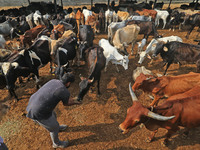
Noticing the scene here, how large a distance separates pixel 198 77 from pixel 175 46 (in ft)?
10.1

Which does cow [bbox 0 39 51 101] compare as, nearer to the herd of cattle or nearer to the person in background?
the herd of cattle

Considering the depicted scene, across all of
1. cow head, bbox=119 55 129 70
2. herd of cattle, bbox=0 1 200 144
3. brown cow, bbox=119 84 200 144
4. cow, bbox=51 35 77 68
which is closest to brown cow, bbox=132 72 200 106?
herd of cattle, bbox=0 1 200 144

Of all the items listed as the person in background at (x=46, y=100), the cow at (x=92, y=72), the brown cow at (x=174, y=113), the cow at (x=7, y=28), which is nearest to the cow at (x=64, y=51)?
the cow at (x=92, y=72)

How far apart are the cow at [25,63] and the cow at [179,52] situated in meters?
6.74

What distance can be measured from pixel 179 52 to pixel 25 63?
27.4 feet

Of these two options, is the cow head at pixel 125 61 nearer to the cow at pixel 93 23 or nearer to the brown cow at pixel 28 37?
the brown cow at pixel 28 37

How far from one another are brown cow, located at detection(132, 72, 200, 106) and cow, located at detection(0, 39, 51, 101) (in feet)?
17.1

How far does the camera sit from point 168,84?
4.71 meters

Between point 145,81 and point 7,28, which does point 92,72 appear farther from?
point 7,28

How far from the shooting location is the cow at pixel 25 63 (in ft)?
17.4

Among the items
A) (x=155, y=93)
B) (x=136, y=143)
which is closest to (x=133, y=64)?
(x=155, y=93)

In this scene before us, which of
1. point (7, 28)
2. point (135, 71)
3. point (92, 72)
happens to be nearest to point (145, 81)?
A: point (92, 72)

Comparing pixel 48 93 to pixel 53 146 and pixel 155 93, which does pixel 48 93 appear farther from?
pixel 155 93

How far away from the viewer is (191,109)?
3510mm
